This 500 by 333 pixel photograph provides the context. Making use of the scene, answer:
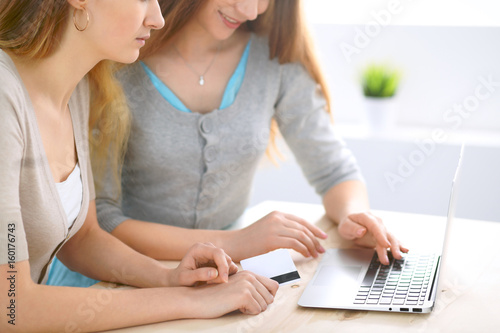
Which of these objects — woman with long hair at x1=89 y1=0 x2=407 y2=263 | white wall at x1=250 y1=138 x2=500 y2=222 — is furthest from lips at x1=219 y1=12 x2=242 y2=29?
white wall at x1=250 y1=138 x2=500 y2=222

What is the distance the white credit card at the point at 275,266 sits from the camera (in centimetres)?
110

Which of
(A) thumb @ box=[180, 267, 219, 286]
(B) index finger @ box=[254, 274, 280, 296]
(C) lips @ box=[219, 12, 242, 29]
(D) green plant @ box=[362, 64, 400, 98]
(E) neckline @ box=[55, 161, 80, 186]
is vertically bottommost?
(B) index finger @ box=[254, 274, 280, 296]

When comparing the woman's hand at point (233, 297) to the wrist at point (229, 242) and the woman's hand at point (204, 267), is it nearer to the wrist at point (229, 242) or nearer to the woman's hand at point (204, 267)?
the woman's hand at point (204, 267)

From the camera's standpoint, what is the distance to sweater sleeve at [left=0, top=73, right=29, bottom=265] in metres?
0.86

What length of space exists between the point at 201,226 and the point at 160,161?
20 cm

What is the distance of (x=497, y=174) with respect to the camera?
2.61m

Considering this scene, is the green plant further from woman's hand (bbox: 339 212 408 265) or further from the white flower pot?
woman's hand (bbox: 339 212 408 265)

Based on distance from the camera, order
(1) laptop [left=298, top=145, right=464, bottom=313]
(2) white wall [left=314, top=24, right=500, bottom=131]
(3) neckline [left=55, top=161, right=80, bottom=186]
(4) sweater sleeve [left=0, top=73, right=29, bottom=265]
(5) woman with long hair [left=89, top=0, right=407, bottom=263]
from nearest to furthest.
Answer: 1. (4) sweater sleeve [left=0, top=73, right=29, bottom=265]
2. (1) laptop [left=298, top=145, right=464, bottom=313]
3. (3) neckline [left=55, top=161, right=80, bottom=186]
4. (5) woman with long hair [left=89, top=0, right=407, bottom=263]
5. (2) white wall [left=314, top=24, right=500, bottom=131]

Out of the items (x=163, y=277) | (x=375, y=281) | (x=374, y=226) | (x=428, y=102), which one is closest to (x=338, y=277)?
(x=375, y=281)

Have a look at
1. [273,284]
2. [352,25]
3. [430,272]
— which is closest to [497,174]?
[352,25]

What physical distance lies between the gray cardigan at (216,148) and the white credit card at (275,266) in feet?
1.08

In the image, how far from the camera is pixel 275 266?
1134 mm

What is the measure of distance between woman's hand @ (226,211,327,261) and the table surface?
35 mm

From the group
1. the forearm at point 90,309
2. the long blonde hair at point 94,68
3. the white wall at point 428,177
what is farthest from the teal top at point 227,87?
the white wall at point 428,177
